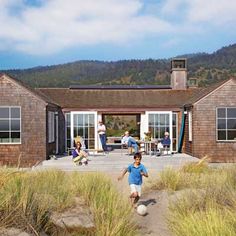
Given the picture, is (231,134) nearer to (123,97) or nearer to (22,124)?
(123,97)

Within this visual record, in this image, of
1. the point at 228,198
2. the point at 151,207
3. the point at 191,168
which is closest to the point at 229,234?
the point at 228,198

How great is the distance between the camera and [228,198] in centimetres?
861

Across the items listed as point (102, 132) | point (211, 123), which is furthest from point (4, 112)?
point (211, 123)

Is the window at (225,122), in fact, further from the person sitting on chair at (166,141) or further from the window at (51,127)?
the window at (51,127)

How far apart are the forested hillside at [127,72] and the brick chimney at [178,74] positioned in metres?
45.7

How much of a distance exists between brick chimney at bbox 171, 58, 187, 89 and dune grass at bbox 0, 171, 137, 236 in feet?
53.4

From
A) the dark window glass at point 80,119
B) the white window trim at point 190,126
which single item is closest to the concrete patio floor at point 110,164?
the white window trim at point 190,126

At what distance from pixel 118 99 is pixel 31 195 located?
53.5 ft

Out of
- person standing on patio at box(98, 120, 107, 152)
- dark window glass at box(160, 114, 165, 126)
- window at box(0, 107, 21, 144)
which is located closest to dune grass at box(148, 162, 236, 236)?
person standing on patio at box(98, 120, 107, 152)

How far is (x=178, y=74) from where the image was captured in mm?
26312

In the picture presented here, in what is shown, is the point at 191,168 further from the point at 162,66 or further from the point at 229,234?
the point at 162,66

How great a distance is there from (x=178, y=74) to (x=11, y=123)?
10.9 meters

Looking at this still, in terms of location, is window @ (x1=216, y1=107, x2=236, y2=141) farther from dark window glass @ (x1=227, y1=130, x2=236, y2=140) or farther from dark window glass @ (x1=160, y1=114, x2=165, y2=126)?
dark window glass @ (x1=160, y1=114, x2=165, y2=126)

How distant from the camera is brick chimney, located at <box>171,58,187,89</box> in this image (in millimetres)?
25984
